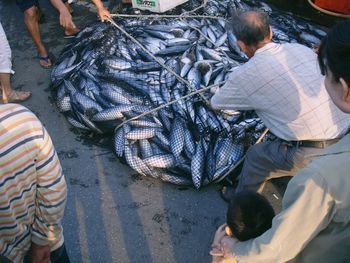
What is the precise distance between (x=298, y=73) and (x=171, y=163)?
63.8 inches

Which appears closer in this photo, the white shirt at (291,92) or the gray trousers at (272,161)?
the white shirt at (291,92)

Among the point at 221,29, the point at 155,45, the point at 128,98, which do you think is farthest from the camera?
the point at 221,29

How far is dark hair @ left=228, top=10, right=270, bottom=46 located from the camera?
2.97m

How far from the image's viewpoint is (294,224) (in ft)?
4.75

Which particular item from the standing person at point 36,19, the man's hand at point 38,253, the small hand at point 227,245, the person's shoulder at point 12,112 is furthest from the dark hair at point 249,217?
the standing person at point 36,19

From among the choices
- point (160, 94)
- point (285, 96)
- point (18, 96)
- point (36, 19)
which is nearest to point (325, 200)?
point (285, 96)

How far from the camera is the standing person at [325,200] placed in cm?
133

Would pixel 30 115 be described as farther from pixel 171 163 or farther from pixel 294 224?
pixel 171 163

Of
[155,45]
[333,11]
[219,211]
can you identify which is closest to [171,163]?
[219,211]

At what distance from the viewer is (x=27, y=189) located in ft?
5.66

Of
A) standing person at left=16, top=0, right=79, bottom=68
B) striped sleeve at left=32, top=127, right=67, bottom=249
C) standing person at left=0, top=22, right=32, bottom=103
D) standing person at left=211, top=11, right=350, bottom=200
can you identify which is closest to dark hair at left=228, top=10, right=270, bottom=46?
standing person at left=211, top=11, right=350, bottom=200

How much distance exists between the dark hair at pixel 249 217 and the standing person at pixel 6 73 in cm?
329

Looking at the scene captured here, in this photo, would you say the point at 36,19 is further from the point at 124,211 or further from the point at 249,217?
the point at 249,217

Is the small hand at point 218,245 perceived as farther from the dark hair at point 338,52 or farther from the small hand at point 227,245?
the dark hair at point 338,52
